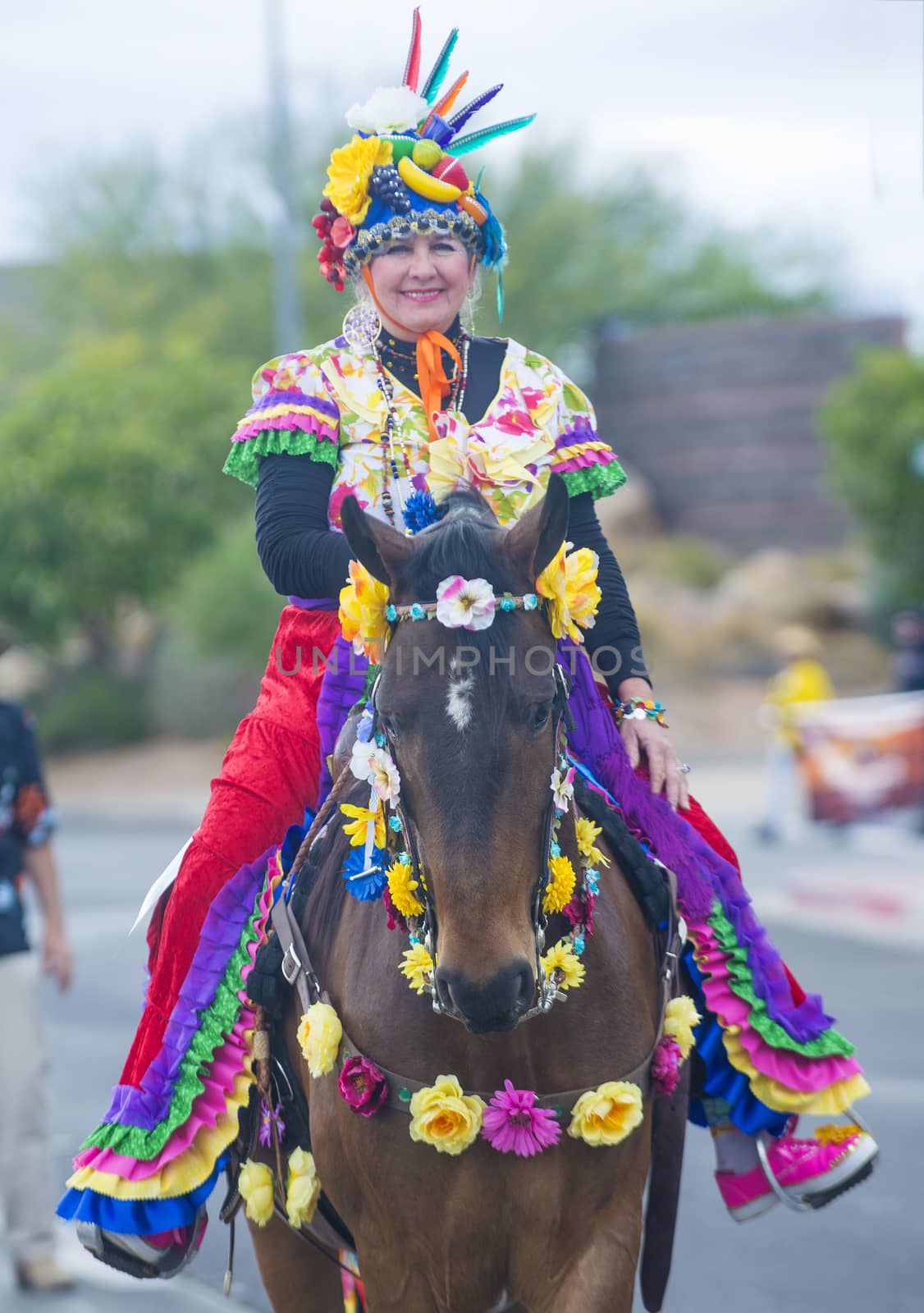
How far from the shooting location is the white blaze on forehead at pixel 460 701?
2.67 metres

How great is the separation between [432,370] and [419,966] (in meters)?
1.37

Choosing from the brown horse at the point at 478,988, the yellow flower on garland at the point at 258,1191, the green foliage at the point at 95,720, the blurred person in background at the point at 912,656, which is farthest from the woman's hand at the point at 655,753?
the green foliage at the point at 95,720

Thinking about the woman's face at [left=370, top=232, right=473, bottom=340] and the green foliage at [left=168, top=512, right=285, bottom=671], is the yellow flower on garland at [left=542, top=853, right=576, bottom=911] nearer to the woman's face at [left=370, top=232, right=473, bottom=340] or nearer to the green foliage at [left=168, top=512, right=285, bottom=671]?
the woman's face at [left=370, top=232, right=473, bottom=340]

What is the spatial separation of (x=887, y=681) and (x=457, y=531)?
27.3 meters

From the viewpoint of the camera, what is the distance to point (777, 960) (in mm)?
3684

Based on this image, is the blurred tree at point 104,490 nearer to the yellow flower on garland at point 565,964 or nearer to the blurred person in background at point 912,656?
the blurred person in background at point 912,656

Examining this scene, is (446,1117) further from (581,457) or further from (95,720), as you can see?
(95,720)

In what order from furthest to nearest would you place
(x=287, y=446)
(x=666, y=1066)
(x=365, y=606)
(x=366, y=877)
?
(x=287, y=446) → (x=666, y=1066) → (x=366, y=877) → (x=365, y=606)

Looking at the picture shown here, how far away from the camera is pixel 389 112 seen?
147 inches

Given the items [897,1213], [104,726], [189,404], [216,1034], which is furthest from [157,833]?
[216,1034]

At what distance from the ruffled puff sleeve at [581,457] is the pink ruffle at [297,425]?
500 mm

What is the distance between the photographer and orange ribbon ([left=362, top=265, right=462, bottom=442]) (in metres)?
3.59

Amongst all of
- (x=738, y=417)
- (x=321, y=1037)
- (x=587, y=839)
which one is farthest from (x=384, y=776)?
(x=738, y=417)

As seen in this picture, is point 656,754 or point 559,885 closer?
point 559,885
